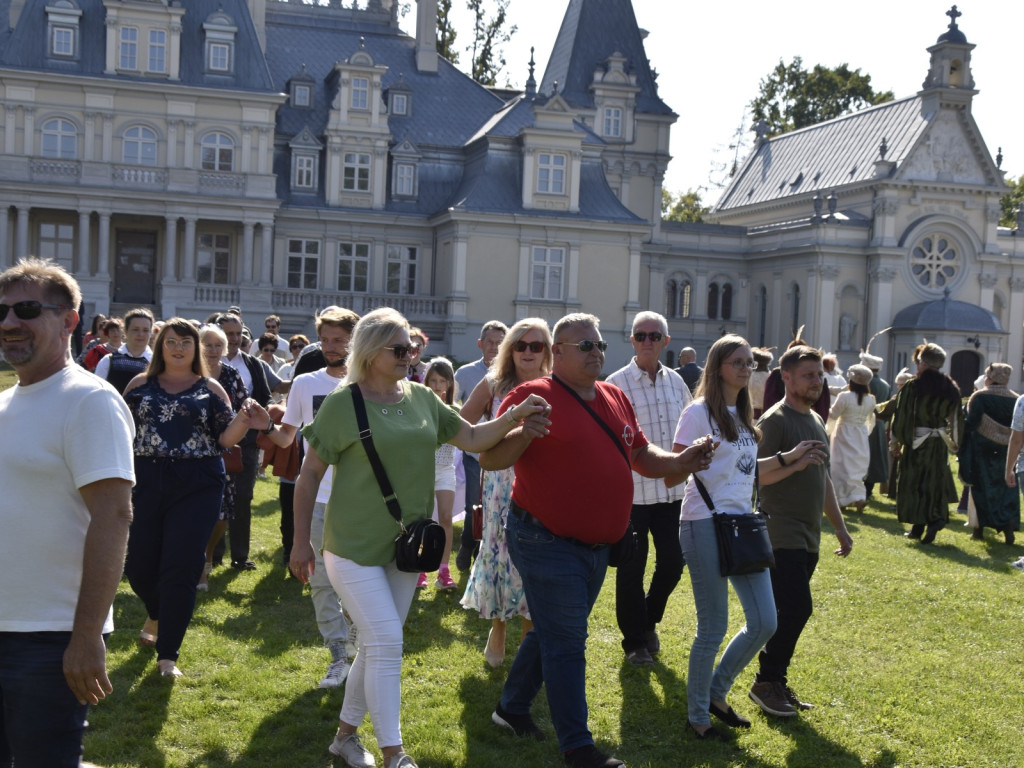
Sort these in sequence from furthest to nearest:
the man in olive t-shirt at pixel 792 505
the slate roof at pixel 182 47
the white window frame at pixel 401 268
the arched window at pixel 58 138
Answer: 1. the white window frame at pixel 401 268
2. the arched window at pixel 58 138
3. the slate roof at pixel 182 47
4. the man in olive t-shirt at pixel 792 505

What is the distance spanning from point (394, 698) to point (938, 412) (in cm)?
1041

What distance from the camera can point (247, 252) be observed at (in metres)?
37.3

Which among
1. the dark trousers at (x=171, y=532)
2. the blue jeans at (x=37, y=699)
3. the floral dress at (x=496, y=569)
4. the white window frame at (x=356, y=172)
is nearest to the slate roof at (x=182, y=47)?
the white window frame at (x=356, y=172)

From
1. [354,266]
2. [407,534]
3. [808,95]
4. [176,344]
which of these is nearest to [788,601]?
[407,534]

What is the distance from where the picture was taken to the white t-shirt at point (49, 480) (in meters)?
3.71

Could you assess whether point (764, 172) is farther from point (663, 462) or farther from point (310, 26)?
point (663, 462)

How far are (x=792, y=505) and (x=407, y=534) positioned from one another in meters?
2.52

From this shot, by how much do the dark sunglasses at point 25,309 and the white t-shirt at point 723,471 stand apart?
11.7 ft

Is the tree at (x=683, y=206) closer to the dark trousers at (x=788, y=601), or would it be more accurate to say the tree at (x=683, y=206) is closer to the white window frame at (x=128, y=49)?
the white window frame at (x=128, y=49)

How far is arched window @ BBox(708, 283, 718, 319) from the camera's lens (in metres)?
50.4

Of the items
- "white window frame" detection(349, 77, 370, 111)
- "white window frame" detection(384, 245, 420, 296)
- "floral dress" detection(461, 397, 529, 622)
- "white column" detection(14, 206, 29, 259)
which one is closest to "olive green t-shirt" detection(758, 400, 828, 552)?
"floral dress" detection(461, 397, 529, 622)

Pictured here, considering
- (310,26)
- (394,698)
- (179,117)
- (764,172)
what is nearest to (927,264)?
(764,172)

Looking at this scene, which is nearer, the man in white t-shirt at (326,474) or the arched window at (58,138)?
the man in white t-shirt at (326,474)

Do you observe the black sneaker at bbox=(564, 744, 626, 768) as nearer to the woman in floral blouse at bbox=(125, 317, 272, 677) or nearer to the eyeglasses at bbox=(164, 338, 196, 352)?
the woman in floral blouse at bbox=(125, 317, 272, 677)
